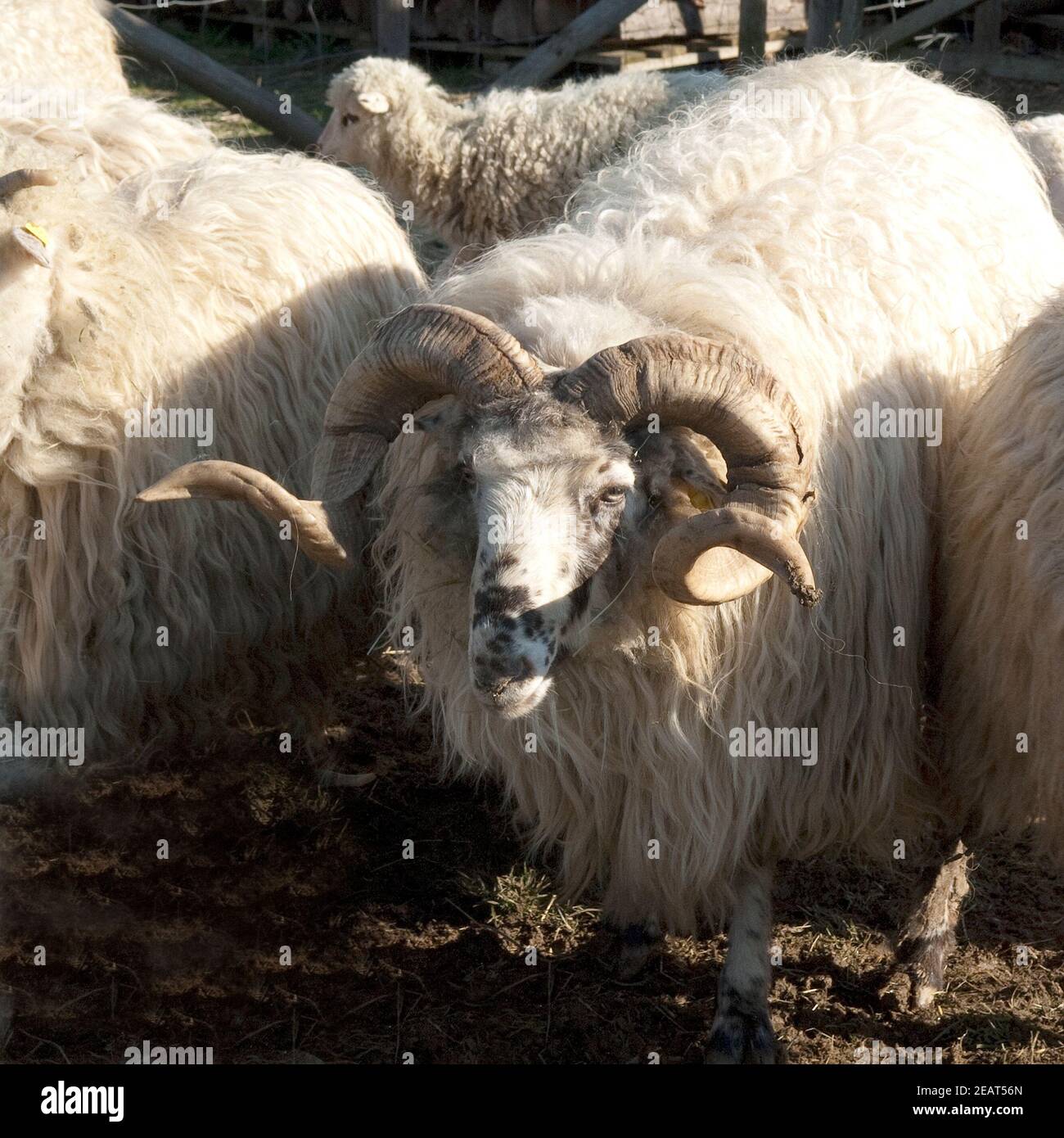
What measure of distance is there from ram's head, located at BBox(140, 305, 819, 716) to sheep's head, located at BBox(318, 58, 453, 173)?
4.88m

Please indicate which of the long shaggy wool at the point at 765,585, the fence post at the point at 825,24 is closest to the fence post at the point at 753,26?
the fence post at the point at 825,24

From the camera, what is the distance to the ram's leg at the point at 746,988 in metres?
3.50

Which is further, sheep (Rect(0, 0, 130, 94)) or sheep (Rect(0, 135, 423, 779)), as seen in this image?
sheep (Rect(0, 0, 130, 94))

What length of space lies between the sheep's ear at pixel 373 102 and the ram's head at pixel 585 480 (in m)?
4.84

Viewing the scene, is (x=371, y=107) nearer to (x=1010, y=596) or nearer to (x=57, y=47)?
(x=57, y=47)

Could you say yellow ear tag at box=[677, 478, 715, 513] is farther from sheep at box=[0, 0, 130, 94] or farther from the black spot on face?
sheep at box=[0, 0, 130, 94]

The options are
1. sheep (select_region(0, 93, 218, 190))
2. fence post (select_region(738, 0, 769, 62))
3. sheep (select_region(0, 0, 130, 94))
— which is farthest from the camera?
fence post (select_region(738, 0, 769, 62))

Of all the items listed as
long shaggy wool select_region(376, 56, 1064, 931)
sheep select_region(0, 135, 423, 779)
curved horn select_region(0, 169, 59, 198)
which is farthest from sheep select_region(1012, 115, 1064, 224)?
curved horn select_region(0, 169, 59, 198)

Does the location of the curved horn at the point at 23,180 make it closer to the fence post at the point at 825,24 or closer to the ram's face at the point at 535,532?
the ram's face at the point at 535,532

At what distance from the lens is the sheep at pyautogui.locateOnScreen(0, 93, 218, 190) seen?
409 cm

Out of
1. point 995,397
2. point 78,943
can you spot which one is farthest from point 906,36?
point 78,943

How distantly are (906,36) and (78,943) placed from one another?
7.89 metres

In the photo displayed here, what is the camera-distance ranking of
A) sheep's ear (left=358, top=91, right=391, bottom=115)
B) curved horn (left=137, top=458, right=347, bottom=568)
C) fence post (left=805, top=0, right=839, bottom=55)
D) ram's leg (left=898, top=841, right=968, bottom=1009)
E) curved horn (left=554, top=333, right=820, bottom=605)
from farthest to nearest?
fence post (left=805, top=0, right=839, bottom=55)
sheep's ear (left=358, top=91, right=391, bottom=115)
ram's leg (left=898, top=841, right=968, bottom=1009)
curved horn (left=137, top=458, right=347, bottom=568)
curved horn (left=554, top=333, right=820, bottom=605)

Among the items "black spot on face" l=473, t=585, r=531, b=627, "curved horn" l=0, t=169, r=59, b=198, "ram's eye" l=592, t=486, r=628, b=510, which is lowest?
"black spot on face" l=473, t=585, r=531, b=627
